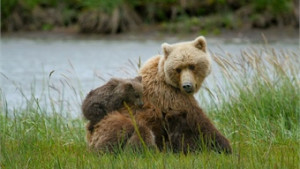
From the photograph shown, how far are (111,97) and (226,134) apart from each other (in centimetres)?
178

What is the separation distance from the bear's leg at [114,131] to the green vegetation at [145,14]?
2371 centimetres

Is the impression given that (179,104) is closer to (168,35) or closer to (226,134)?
(226,134)

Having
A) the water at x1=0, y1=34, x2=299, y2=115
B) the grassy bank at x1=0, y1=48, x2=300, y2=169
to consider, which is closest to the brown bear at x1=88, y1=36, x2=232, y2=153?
the grassy bank at x1=0, y1=48, x2=300, y2=169

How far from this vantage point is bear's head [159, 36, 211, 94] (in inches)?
245

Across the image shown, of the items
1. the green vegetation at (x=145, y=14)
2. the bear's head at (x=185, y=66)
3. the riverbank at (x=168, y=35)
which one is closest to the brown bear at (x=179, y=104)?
the bear's head at (x=185, y=66)

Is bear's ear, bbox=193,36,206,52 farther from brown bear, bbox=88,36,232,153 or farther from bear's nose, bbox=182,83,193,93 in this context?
bear's nose, bbox=182,83,193,93

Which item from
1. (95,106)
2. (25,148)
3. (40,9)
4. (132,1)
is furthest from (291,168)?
(40,9)

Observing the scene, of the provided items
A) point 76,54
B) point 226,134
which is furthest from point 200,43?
point 76,54

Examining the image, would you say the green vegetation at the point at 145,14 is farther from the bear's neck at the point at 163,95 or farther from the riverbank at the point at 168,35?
the bear's neck at the point at 163,95

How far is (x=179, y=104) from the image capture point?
20.9 ft

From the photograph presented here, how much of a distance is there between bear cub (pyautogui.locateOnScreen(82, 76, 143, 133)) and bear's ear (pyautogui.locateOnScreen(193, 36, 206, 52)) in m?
0.66

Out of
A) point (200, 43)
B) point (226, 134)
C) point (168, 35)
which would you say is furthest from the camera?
point (168, 35)

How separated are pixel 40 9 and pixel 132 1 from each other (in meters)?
4.85

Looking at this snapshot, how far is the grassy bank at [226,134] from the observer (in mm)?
5551
